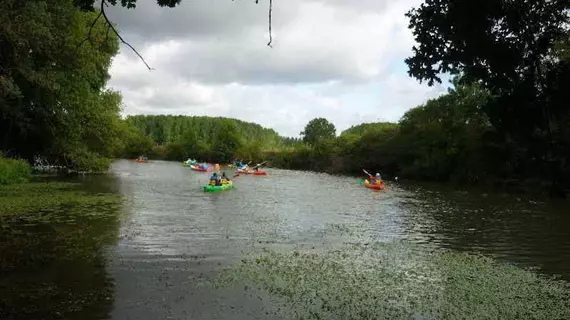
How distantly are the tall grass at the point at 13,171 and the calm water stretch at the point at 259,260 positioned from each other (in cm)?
930

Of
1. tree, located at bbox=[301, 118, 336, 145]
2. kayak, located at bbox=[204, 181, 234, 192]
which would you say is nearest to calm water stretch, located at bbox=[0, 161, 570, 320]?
kayak, located at bbox=[204, 181, 234, 192]

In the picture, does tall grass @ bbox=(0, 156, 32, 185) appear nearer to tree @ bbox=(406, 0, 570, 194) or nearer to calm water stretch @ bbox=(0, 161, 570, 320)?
calm water stretch @ bbox=(0, 161, 570, 320)

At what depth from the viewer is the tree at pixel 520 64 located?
442cm

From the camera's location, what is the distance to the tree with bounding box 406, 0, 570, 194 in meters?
4.42

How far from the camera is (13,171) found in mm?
30766

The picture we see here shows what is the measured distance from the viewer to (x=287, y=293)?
10.6m

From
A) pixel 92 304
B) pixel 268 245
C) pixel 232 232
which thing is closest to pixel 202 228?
pixel 232 232

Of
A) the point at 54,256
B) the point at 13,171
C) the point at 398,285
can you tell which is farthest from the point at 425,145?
the point at 54,256

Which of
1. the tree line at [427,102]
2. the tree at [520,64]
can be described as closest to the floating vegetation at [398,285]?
the tree line at [427,102]

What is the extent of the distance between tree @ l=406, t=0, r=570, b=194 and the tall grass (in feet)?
97.5

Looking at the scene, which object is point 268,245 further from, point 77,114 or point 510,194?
point 510,194

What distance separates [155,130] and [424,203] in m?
148

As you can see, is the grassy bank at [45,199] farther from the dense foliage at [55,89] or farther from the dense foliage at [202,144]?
the dense foliage at [202,144]

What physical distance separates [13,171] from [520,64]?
3195cm
